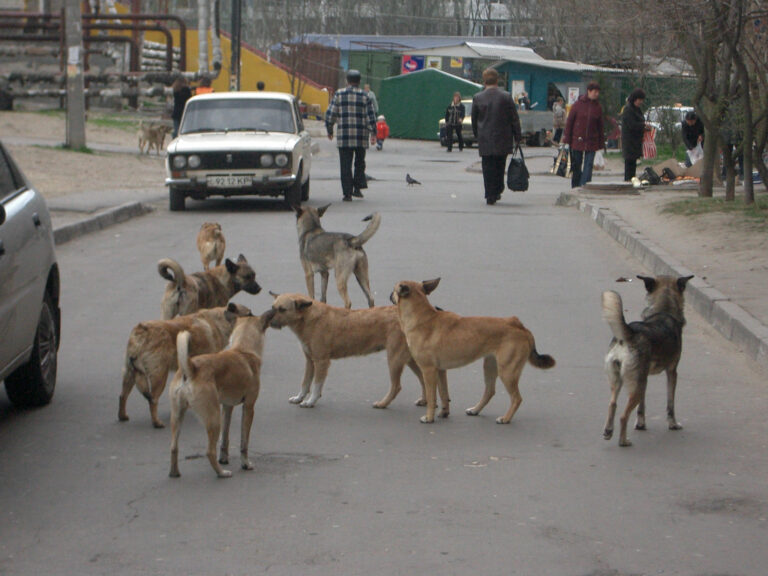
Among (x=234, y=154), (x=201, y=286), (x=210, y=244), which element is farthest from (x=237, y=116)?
(x=201, y=286)

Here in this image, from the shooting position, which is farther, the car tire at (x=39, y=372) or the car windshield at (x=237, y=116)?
the car windshield at (x=237, y=116)

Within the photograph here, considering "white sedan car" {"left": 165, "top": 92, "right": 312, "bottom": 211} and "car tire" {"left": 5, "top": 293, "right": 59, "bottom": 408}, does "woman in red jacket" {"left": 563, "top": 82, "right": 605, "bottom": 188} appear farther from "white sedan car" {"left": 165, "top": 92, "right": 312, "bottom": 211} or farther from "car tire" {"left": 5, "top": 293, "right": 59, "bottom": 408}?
"car tire" {"left": 5, "top": 293, "right": 59, "bottom": 408}

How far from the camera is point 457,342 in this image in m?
6.39

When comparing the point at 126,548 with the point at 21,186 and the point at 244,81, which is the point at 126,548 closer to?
the point at 21,186

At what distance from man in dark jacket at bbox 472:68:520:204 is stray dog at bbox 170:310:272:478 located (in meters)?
14.2

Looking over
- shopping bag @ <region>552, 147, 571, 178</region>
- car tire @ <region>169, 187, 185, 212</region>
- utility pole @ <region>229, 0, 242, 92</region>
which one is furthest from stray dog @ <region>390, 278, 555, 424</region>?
utility pole @ <region>229, 0, 242, 92</region>

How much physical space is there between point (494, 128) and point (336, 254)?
10.1m

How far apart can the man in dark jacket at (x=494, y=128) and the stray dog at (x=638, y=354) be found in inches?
523

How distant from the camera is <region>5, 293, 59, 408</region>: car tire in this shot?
21.4 ft

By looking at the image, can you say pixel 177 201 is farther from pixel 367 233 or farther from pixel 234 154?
pixel 367 233

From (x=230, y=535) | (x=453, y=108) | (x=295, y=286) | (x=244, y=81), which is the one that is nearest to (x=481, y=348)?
(x=230, y=535)

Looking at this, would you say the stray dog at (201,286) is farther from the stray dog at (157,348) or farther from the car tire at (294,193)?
the car tire at (294,193)

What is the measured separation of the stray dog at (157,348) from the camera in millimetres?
6129

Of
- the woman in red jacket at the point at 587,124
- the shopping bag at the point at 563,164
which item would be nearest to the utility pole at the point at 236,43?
the shopping bag at the point at 563,164
